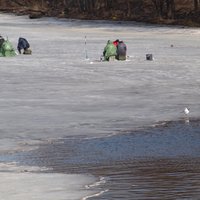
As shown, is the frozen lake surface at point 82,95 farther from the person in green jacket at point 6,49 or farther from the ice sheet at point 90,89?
the person in green jacket at point 6,49

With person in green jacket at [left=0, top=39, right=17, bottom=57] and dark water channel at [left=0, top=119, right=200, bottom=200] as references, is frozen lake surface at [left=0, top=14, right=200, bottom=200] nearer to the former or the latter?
dark water channel at [left=0, top=119, right=200, bottom=200]

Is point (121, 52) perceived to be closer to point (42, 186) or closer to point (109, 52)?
point (109, 52)

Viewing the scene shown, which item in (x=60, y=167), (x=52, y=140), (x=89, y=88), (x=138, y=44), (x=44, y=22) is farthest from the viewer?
(x=44, y=22)

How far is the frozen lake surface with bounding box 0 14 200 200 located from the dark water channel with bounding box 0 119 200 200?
0.25m

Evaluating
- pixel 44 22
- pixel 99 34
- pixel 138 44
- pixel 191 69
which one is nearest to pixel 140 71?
pixel 191 69

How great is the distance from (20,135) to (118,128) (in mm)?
2226

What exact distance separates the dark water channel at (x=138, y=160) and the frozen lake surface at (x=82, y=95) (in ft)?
0.82

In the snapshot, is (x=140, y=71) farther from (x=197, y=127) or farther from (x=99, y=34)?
(x=99, y=34)

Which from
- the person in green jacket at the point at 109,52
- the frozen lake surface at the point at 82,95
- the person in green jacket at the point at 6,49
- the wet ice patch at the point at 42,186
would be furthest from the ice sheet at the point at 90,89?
the wet ice patch at the point at 42,186

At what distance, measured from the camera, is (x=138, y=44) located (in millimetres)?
A: 52375

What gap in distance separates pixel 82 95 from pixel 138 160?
38.0 ft

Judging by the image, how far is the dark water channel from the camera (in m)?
11.4

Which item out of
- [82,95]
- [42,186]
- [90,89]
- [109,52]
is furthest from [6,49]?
[42,186]

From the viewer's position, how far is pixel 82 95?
85.7 ft
